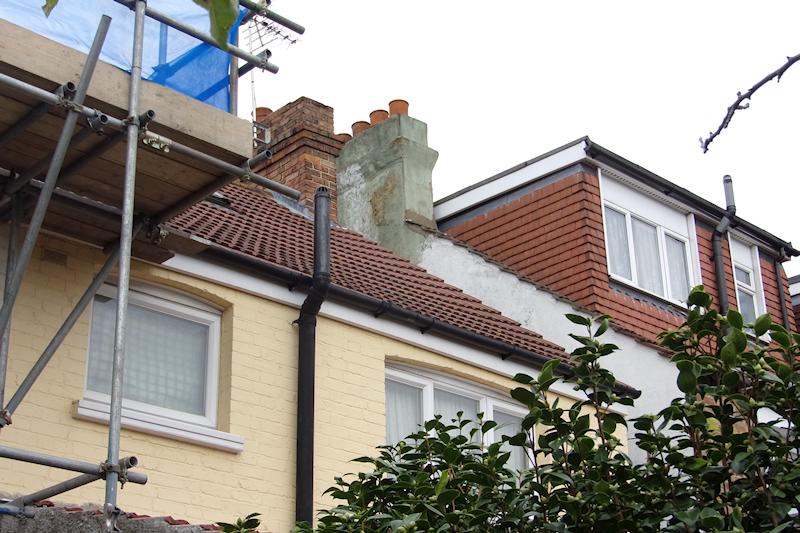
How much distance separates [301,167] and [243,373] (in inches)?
276

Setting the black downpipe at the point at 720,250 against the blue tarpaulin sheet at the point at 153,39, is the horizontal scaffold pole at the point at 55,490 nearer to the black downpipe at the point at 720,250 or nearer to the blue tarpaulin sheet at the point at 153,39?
the blue tarpaulin sheet at the point at 153,39

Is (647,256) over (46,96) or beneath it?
over

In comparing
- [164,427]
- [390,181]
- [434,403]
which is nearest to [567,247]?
[390,181]

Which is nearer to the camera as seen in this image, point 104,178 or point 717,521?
point 717,521

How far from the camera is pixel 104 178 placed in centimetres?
970

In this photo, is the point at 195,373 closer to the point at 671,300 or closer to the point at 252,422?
the point at 252,422

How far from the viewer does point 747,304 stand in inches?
771

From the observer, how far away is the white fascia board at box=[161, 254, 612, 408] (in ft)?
36.2

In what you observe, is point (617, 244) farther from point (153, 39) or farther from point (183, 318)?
point (153, 39)

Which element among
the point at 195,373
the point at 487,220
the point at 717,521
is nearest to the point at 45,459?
the point at 195,373

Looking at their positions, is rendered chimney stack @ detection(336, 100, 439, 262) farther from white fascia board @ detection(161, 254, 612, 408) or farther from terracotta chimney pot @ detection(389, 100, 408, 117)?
white fascia board @ detection(161, 254, 612, 408)

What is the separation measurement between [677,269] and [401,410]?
6.98 m

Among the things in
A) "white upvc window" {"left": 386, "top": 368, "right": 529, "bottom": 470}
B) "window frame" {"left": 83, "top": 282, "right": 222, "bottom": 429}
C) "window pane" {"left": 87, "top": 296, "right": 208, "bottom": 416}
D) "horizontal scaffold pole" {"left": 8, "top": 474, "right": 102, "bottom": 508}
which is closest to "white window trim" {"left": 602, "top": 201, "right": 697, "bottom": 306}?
"white upvc window" {"left": 386, "top": 368, "right": 529, "bottom": 470}

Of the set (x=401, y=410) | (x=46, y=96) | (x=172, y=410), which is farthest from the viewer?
(x=401, y=410)
